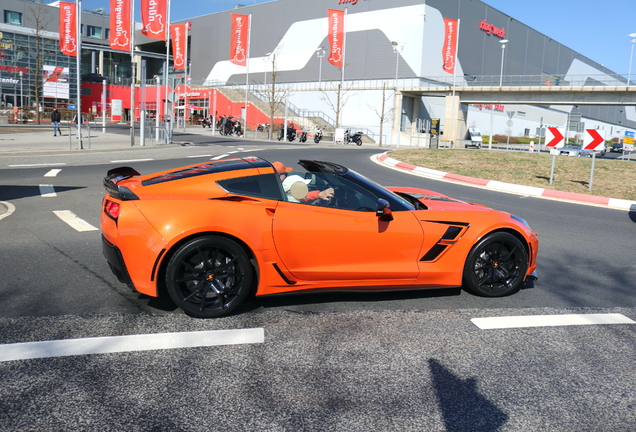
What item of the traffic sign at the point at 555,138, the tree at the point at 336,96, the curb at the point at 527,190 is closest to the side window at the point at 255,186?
the curb at the point at 527,190

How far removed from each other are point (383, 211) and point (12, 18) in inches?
3118

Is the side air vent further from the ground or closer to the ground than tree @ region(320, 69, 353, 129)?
closer to the ground

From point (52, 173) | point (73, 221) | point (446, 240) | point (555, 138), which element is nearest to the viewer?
point (446, 240)

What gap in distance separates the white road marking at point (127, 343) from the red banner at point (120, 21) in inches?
1136

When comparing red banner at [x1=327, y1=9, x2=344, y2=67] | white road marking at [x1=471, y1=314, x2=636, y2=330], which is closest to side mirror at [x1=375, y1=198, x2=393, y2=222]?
white road marking at [x1=471, y1=314, x2=636, y2=330]

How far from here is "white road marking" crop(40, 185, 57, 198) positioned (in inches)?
437

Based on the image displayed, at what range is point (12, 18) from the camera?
69.3 m

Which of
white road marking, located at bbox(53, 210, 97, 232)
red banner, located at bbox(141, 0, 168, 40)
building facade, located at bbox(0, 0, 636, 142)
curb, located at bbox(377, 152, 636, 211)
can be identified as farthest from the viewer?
building facade, located at bbox(0, 0, 636, 142)

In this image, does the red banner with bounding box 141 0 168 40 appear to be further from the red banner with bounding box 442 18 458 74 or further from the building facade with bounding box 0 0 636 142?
the red banner with bounding box 442 18 458 74

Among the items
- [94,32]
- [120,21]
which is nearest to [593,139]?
[120,21]

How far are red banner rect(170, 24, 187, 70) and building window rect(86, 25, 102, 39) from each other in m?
36.7

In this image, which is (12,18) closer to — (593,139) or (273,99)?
(273,99)

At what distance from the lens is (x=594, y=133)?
14.2 metres

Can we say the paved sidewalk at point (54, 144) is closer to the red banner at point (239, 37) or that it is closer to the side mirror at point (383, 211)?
the red banner at point (239, 37)
